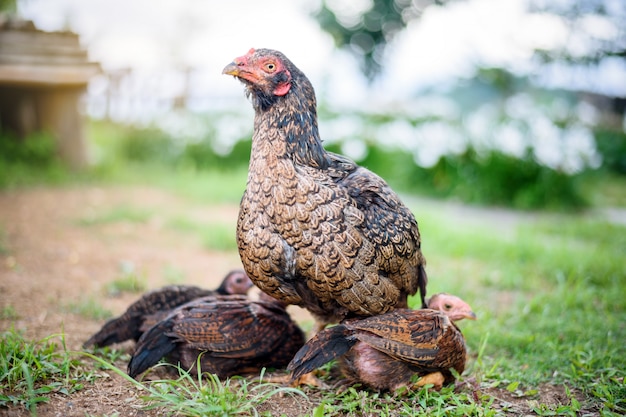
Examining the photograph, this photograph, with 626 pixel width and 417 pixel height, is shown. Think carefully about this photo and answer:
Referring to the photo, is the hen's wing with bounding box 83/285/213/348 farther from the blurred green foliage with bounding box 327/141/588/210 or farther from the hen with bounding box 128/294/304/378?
the blurred green foliage with bounding box 327/141/588/210

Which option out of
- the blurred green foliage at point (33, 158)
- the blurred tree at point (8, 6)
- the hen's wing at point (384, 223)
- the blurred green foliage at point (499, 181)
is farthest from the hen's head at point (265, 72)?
the blurred tree at point (8, 6)

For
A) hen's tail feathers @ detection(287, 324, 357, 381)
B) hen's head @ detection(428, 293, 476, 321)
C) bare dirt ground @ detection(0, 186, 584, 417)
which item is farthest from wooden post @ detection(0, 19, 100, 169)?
hen's head @ detection(428, 293, 476, 321)

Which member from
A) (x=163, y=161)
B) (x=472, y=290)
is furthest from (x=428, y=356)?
(x=163, y=161)

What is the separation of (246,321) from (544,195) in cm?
670

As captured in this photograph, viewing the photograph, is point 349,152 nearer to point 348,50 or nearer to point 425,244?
point 425,244

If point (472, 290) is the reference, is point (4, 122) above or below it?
above

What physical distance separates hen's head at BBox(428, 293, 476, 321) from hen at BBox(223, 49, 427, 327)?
0.46 m

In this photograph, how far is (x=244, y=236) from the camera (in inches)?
114

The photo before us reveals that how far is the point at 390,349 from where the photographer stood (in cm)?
288

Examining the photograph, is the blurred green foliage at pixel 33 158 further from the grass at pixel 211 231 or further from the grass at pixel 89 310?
the grass at pixel 89 310

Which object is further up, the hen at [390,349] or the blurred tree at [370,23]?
the blurred tree at [370,23]

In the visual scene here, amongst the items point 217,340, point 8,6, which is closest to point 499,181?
point 217,340

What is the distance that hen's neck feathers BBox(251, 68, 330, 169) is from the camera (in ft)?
9.49

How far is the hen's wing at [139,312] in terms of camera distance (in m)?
3.37
